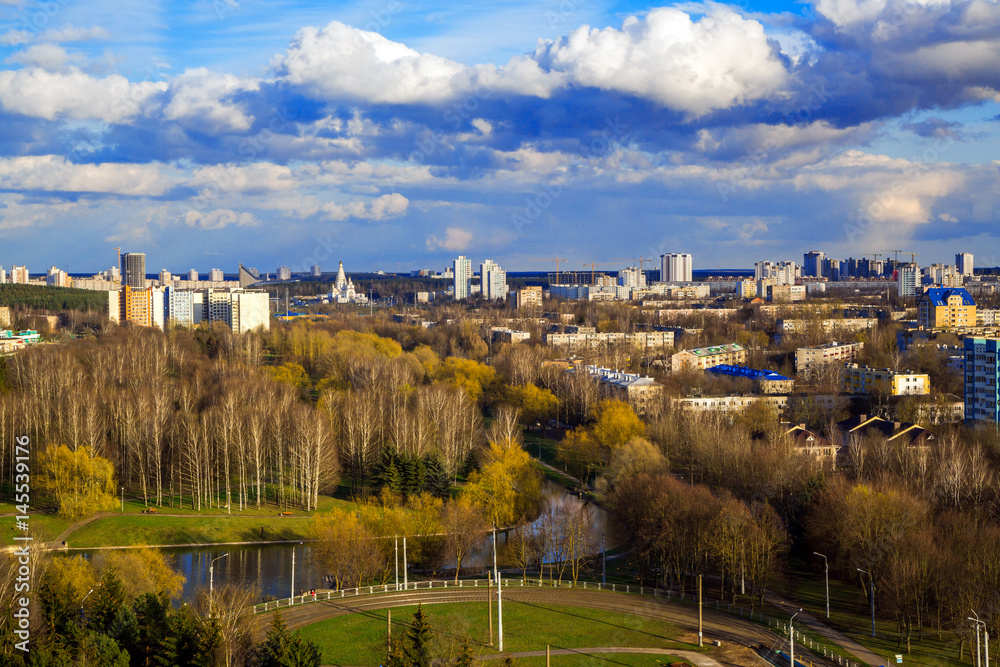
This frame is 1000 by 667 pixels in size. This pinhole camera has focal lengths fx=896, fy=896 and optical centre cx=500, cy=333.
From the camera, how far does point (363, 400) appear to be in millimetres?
35375

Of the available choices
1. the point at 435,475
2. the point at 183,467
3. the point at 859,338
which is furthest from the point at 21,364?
the point at 859,338

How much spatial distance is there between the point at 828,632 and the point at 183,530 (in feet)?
59.5

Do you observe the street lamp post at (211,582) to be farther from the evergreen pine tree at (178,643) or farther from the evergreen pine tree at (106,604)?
the evergreen pine tree at (106,604)

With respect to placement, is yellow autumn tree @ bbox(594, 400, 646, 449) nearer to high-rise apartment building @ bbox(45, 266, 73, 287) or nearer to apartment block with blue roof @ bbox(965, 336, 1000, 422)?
apartment block with blue roof @ bbox(965, 336, 1000, 422)

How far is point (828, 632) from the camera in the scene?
17.8 m

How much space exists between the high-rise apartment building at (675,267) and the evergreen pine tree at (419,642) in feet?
538

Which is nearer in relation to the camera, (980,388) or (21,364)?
(980,388)

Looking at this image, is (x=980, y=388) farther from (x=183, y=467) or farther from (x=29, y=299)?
(x=29, y=299)

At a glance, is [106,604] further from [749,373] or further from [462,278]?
[462,278]

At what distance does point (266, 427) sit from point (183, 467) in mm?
3115

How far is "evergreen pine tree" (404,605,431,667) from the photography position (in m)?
14.0

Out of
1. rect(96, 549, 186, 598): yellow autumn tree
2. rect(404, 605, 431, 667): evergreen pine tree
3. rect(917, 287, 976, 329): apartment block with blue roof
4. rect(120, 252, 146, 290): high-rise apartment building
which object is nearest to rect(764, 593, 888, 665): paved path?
rect(404, 605, 431, 667): evergreen pine tree

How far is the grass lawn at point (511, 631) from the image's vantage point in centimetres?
1631

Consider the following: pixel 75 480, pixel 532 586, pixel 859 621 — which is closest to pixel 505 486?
pixel 532 586
